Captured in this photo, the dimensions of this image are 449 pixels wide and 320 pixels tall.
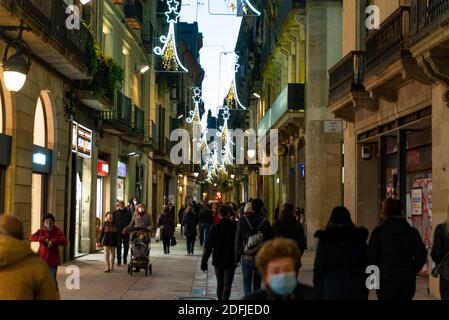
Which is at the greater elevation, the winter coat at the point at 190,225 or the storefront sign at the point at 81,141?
the storefront sign at the point at 81,141

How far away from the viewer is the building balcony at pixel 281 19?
93.5 ft

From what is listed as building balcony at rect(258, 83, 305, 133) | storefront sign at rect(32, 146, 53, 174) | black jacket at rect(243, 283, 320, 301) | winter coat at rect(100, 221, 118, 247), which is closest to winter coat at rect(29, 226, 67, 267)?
storefront sign at rect(32, 146, 53, 174)

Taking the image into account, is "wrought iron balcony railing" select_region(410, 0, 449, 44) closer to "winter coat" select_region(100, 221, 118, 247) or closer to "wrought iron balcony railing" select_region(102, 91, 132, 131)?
"winter coat" select_region(100, 221, 118, 247)

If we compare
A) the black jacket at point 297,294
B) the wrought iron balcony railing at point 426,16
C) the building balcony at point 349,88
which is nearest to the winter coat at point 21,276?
the black jacket at point 297,294

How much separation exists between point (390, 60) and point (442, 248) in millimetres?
7483

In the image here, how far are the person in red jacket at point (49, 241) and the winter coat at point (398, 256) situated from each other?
5268 mm

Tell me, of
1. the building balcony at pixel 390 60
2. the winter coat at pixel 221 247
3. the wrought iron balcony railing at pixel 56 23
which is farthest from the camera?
the building balcony at pixel 390 60

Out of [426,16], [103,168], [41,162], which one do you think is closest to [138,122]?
[103,168]

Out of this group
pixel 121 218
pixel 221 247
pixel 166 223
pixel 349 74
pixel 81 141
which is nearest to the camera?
pixel 221 247

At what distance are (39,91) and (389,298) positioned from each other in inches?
434

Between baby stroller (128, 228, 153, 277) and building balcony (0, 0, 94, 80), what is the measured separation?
422 cm

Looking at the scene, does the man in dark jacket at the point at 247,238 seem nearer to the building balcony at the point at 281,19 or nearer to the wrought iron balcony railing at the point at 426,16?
the wrought iron balcony railing at the point at 426,16

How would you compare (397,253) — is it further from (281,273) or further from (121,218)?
(121,218)

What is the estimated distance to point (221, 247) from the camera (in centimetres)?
1124
